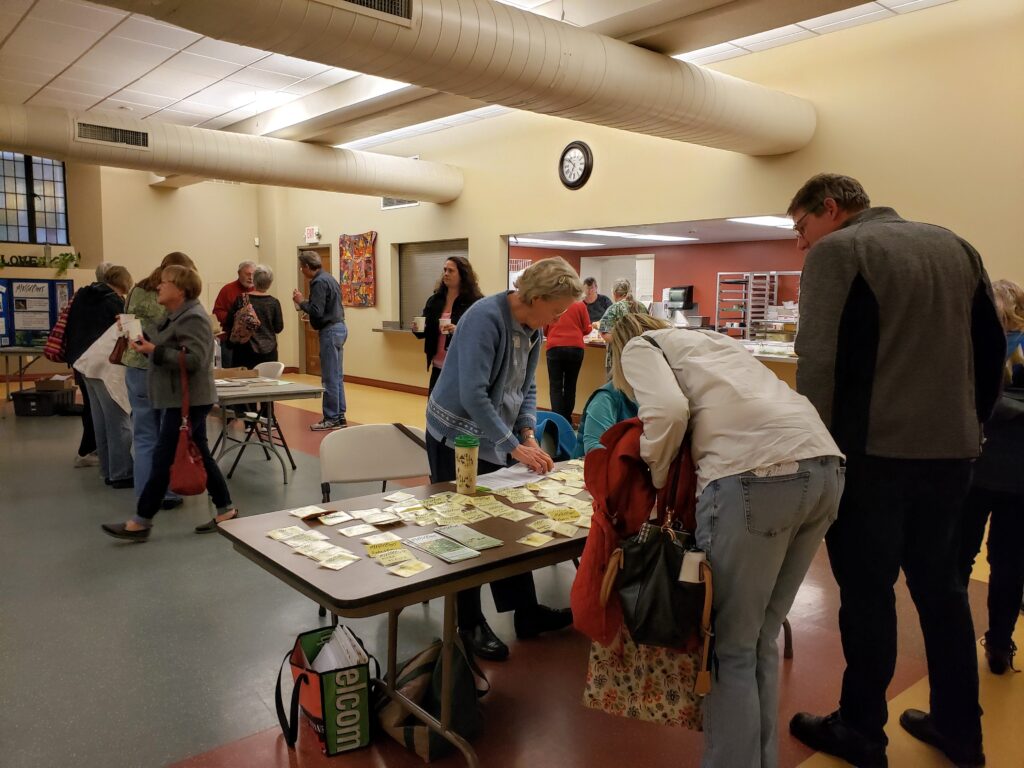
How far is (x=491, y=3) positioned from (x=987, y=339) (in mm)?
3174

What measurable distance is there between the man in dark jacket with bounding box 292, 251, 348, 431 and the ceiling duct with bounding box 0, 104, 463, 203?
94 centimetres

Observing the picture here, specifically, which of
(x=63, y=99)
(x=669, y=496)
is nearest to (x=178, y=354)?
(x=669, y=496)

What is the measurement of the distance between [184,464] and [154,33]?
390 centimetres

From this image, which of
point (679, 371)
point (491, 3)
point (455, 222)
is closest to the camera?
point (679, 371)

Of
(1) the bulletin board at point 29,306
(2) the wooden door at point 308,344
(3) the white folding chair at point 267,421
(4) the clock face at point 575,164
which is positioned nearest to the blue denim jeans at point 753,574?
(3) the white folding chair at point 267,421

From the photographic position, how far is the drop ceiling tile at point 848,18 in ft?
17.3

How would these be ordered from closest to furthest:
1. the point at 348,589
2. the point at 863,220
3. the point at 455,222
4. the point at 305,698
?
1. the point at 348,589
2. the point at 863,220
3. the point at 305,698
4. the point at 455,222

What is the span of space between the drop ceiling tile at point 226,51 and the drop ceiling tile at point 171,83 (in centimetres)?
75

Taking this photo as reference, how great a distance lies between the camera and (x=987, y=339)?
2.08 metres

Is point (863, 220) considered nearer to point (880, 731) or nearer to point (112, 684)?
point (880, 731)

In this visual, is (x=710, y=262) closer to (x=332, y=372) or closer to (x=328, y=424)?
(x=332, y=372)

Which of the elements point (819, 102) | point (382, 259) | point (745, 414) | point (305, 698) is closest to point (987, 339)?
point (745, 414)

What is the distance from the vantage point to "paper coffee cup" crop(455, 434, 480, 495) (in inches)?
94.0

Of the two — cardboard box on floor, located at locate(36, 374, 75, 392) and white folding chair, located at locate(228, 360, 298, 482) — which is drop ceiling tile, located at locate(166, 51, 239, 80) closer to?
white folding chair, located at locate(228, 360, 298, 482)
